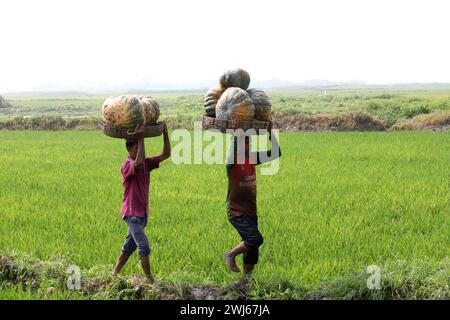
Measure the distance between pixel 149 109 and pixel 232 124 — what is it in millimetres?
579

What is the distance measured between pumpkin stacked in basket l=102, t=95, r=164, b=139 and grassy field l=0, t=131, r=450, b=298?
1.23 m

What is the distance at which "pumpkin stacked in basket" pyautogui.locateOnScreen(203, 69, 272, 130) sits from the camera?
3.54 metres

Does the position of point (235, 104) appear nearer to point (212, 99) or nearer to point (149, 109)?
point (212, 99)

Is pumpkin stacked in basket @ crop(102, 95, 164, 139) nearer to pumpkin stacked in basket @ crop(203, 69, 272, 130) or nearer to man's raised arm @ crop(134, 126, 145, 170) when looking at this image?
man's raised arm @ crop(134, 126, 145, 170)

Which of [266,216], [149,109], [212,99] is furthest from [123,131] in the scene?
[266,216]

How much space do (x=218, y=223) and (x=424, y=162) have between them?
6.40m

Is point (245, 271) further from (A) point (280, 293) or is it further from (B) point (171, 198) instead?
(B) point (171, 198)

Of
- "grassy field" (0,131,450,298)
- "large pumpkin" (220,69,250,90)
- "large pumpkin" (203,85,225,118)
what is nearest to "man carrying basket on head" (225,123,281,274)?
"large pumpkin" (203,85,225,118)

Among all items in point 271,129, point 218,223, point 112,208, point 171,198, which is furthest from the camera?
point 171,198

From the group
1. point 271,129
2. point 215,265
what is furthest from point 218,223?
point 271,129

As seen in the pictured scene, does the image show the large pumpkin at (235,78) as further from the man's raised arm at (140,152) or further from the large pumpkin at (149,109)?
the man's raised arm at (140,152)

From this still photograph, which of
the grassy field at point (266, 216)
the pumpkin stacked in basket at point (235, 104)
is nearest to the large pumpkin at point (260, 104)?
the pumpkin stacked in basket at point (235, 104)

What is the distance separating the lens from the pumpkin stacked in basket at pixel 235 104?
354 cm

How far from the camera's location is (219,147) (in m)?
4.17
